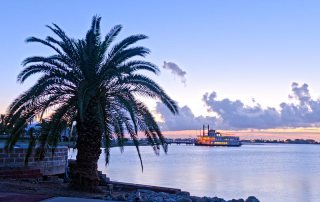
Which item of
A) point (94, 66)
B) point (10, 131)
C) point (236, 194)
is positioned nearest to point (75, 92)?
point (94, 66)

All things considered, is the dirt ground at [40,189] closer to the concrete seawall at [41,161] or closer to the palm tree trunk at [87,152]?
the palm tree trunk at [87,152]

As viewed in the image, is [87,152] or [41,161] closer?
[87,152]

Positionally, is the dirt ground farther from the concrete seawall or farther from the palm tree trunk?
the concrete seawall

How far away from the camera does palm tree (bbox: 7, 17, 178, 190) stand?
51.8ft

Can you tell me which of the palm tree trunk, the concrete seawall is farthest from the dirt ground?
the concrete seawall

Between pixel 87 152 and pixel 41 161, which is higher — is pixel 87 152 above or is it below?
above

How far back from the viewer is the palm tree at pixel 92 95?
15781mm

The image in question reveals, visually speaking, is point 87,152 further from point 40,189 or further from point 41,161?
Answer: point 41,161

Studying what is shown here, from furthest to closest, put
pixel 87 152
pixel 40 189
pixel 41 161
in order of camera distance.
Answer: pixel 41 161 < pixel 87 152 < pixel 40 189

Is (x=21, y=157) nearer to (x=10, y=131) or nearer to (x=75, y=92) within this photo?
(x=10, y=131)

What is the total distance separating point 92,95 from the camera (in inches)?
611

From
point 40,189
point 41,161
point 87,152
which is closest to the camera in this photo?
point 40,189

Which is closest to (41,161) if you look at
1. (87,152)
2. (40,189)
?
(87,152)

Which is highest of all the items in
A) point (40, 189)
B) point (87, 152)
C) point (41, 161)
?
point (87, 152)
